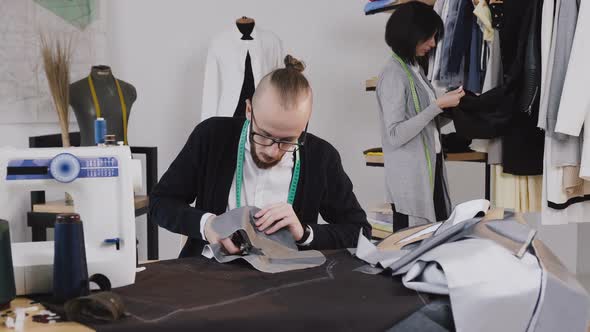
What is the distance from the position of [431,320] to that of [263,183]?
2.61 ft

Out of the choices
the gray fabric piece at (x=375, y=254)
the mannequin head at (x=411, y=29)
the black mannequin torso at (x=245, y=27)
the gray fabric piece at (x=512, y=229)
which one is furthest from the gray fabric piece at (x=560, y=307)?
the black mannequin torso at (x=245, y=27)

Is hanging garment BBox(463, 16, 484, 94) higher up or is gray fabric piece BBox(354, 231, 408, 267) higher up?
hanging garment BBox(463, 16, 484, 94)

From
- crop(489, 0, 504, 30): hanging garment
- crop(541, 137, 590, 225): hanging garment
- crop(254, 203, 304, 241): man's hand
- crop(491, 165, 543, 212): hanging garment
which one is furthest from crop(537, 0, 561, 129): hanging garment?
crop(254, 203, 304, 241): man's hand

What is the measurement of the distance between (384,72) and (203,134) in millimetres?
1506

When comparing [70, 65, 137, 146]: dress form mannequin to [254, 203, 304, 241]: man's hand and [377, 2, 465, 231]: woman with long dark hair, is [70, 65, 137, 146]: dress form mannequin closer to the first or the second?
[377, 2, 465, 231]: woman with long dark hair

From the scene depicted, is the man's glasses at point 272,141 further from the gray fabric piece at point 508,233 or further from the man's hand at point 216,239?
the gray fabric piece at point 508,233

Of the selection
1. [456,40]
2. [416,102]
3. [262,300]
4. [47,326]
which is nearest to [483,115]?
[416,102]

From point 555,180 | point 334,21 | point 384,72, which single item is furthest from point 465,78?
point 334,21

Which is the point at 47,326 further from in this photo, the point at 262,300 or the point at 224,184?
the point at 224,184

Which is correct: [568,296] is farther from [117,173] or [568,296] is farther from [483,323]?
[117,173]

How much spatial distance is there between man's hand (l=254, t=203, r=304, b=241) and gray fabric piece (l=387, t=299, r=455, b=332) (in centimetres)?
48

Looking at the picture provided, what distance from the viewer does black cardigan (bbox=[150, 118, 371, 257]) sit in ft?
6.45

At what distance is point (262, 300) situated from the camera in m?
1.29

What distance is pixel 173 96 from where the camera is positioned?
452 centimetres
